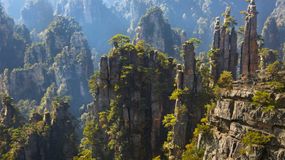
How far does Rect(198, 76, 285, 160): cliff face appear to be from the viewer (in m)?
29.8

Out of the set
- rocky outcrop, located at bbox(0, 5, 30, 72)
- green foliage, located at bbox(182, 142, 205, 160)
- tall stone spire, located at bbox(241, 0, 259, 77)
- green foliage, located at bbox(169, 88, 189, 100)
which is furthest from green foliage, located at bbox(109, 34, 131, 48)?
rocky outcrop, located at bbox(0, 5, 30, 72)

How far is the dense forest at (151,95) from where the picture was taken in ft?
108

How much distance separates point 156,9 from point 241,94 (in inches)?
3432

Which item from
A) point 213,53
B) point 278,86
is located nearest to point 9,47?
point 213,53

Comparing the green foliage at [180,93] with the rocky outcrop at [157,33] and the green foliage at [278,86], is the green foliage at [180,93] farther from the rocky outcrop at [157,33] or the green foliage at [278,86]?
the rocky outcrop at [157,33]

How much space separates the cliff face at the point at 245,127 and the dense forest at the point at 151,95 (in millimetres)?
63

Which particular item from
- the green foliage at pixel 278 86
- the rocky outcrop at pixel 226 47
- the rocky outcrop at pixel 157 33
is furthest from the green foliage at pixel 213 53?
the rocky outcrop at pixel 157 33

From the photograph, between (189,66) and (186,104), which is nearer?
(186,104)

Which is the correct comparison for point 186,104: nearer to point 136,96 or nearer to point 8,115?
point 136,96

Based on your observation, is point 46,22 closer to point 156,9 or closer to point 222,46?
point 156,9

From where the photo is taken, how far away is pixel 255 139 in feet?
98.7

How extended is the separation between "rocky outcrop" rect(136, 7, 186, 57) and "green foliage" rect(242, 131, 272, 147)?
8294 centimetres

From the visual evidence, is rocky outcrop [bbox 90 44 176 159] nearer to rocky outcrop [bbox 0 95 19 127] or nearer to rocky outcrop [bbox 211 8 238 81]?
rocky outcrop [bbox 211 8 238 81]

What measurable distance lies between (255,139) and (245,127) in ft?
5.94
